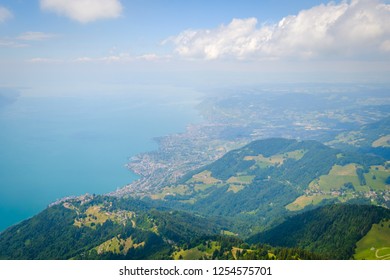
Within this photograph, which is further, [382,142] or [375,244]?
[382,142]

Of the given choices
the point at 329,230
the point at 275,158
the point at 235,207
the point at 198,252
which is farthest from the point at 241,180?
the point at 198,252

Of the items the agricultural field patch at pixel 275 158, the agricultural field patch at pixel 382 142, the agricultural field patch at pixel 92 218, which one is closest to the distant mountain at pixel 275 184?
the agricultural field patch at pixel 275 158

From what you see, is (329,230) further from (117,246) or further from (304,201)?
(304,201)

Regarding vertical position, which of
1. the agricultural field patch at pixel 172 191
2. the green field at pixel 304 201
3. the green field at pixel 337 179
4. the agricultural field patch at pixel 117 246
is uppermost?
the agricultural field patch at pixel 117 246

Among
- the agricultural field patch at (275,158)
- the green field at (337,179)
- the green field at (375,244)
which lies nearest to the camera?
the green field at (375,244)

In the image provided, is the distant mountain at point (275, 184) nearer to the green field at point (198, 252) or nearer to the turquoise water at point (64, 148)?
the turquoise water at point (64, 148)

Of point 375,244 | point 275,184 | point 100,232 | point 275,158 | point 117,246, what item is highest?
point 375,244

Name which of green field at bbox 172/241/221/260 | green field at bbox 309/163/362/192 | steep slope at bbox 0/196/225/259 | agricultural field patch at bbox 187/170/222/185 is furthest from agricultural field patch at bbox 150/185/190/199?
green field at bbox 172/241/221/260

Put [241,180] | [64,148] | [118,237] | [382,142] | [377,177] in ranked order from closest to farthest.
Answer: [118,237] < [377,177] < [241,180] < [382,142] < [64,148]

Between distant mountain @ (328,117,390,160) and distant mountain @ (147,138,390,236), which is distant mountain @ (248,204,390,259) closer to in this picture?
distant mountain @ (147,138,390,236)
